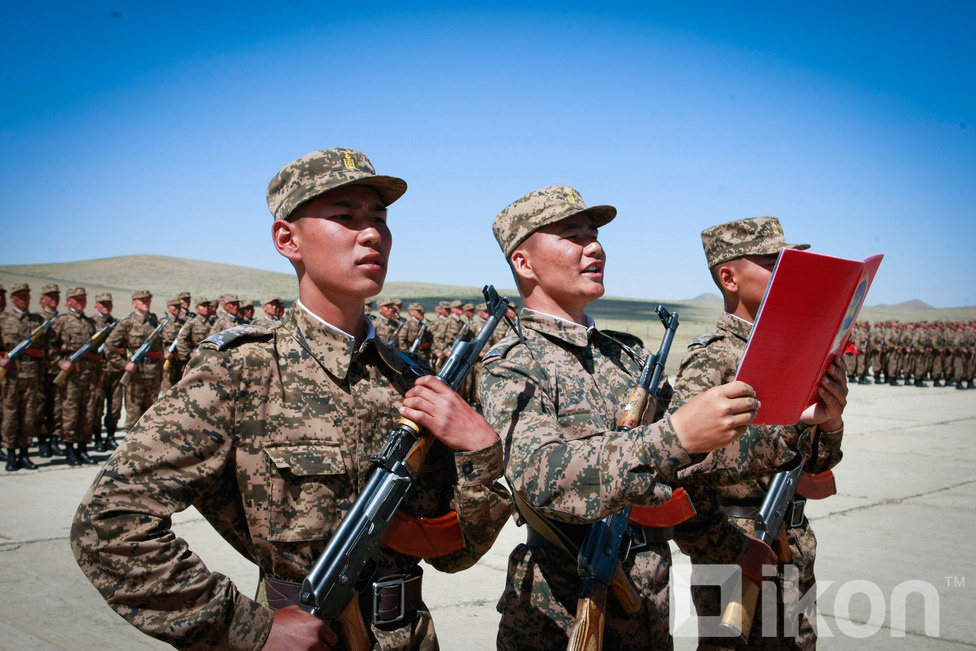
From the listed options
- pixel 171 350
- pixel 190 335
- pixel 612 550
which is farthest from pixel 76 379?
pixel 612 550

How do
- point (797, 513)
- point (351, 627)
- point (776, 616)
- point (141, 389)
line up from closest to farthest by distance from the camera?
point (351, 627)
point (776, 616)
point (797, 513)
point (141, 389)

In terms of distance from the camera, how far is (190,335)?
529 inches

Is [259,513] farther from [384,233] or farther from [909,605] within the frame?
[909,605]

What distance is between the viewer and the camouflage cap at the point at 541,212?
2635mm

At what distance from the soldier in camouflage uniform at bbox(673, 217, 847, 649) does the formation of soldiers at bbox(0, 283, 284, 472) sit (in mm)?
6979

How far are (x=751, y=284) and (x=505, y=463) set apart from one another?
5.90 ft

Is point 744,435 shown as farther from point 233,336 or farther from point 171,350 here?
point 171,350

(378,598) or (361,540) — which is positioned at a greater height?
(361,540)

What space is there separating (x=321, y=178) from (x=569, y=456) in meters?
1.03

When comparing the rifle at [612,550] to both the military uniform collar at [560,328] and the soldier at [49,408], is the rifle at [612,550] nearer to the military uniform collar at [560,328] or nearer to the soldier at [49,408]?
the military uniform collar at [560,328]

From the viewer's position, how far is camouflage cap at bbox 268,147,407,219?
6.79 feet

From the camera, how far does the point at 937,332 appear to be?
27.7 m

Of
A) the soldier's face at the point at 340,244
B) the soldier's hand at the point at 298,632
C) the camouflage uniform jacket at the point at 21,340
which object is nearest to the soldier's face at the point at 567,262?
the soldier's face at the point at 340,244

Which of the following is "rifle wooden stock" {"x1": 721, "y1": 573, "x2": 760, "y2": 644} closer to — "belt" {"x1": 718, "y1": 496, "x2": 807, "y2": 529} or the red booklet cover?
"belt" {"x1": 718, "y1": 496, "x2": 807, "y2": 529}
